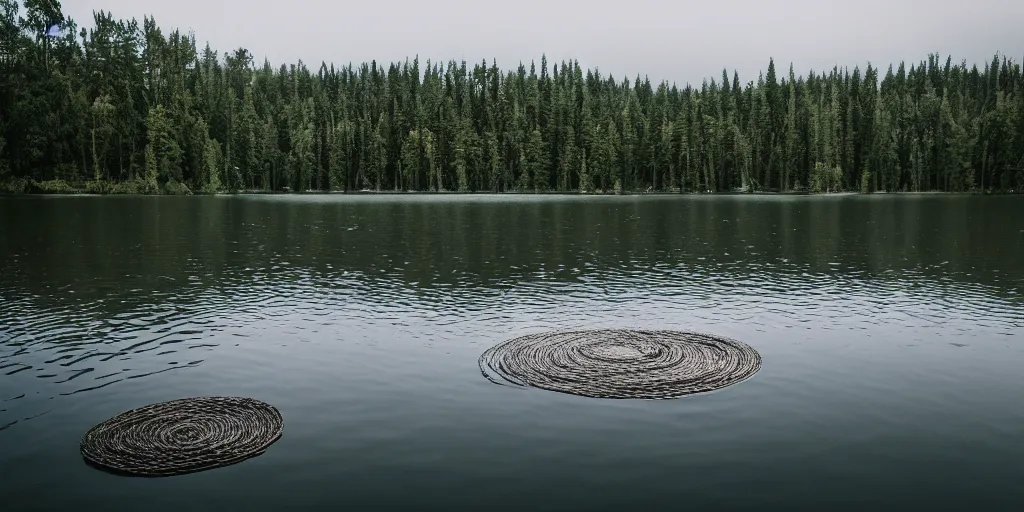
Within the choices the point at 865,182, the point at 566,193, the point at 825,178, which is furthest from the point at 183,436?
the point at 865,182

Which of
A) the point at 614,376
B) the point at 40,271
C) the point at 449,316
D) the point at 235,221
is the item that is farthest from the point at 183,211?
the point at 614,376

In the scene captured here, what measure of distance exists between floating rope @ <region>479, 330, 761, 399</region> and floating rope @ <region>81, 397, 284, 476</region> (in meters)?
6.03

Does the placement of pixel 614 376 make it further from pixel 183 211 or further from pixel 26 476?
pixel 183 211

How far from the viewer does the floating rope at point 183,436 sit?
14.7 metres

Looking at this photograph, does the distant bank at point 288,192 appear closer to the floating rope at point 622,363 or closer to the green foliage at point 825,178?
the green foliage at point 825,178

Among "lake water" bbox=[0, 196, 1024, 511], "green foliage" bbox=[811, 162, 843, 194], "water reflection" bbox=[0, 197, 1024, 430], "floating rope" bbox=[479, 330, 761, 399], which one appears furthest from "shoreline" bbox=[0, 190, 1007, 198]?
"floating rope" bbox=[479, 330, 761, 399]

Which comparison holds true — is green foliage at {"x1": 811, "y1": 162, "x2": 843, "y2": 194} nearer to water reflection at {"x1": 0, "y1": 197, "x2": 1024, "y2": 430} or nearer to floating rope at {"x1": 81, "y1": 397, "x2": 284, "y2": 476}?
water reflection at {"x1": 0, "y1": 197, "x2": 1024, "y2": 430}

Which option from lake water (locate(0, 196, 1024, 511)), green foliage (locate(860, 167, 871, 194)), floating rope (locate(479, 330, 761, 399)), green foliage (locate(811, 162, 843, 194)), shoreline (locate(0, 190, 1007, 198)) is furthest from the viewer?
green foliage (locate(811, 162, 843, 194))

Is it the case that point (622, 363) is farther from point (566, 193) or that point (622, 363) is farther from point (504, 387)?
point (566, 193)

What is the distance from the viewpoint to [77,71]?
149125 mm

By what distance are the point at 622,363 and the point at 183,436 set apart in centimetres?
1088

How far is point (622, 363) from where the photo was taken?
2120cm

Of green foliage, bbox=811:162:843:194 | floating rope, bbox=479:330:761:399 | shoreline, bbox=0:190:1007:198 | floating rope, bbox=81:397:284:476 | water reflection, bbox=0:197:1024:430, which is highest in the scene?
green foliage, bbox=811:162:843:194

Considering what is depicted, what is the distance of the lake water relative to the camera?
13.9m
